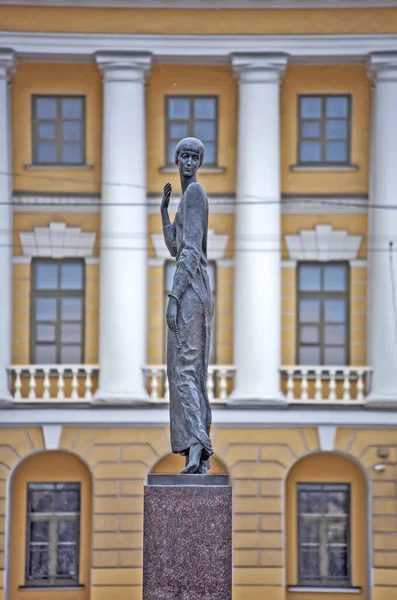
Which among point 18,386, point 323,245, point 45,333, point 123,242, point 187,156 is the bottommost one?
point 187,156

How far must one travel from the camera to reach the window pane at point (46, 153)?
111ft

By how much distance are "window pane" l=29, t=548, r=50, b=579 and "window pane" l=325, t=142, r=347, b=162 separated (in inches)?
353

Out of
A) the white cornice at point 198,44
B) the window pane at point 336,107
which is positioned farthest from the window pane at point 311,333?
the white cornice at point 198,44

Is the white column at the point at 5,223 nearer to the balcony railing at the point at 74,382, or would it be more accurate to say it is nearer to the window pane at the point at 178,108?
the balcony railing at the point at 74,382

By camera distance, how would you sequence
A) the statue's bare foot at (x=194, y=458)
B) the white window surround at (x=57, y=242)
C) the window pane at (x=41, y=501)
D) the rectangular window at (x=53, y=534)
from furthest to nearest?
the white window surround at (x=57, y=242) → the window pane at (x=41, y=501) → the rectangular window at (x=53, y=534) → the statue's bare foot at (x=194, y=458)

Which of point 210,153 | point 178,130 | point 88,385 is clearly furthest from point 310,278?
point 88,385

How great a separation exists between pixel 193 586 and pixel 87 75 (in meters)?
20.3

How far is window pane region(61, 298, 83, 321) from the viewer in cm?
3372

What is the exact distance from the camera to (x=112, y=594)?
107ft

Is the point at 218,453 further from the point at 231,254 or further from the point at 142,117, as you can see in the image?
the point at 142,117

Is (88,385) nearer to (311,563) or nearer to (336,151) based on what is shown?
(311,563)

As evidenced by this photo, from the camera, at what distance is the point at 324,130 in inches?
1336

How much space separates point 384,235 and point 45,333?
6.48 metres

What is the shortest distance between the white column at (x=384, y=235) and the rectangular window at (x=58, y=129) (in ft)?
17.9
